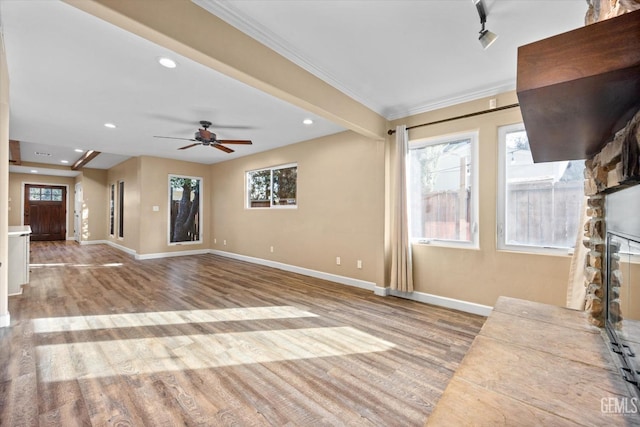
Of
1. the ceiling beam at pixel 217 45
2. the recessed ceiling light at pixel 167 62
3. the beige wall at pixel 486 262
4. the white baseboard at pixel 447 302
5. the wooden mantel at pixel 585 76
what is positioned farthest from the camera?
the white baseboard at pixel 447 302

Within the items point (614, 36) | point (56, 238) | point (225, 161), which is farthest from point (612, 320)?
point (56, 238)

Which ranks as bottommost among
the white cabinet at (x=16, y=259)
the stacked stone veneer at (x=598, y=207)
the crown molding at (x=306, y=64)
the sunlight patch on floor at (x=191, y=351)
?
the sunlight patch on floor at (x=191, y=351)

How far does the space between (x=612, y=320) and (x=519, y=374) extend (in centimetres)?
73

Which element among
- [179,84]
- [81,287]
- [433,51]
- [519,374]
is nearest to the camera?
[519,374]

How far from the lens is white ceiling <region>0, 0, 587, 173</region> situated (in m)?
1.98

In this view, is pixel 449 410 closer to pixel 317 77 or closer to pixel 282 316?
pixel 282 316

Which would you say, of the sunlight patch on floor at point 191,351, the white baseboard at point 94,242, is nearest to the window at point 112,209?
the white baseboard at point 94,242

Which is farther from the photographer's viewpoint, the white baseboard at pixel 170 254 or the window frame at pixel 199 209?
the window frame at pixel 199 209

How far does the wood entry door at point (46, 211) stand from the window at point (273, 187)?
9038mm

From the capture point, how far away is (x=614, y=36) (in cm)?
64

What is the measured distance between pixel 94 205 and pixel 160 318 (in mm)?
8699

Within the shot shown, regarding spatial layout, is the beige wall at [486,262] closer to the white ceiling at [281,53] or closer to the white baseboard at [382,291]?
the white ceiling at [281,53]

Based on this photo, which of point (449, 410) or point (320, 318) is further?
point (320, 318)

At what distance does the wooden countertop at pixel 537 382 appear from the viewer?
34.0 inches
